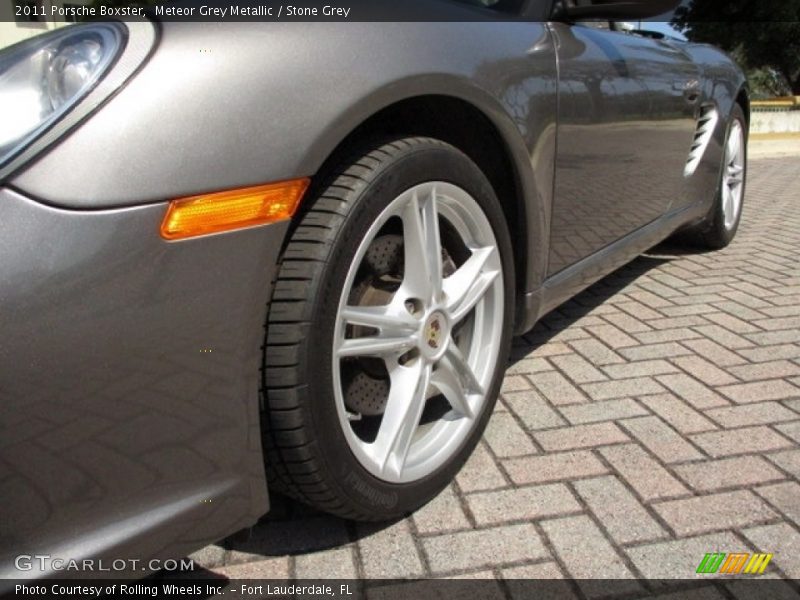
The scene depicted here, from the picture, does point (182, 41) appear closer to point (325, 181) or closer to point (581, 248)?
point (325, 181)

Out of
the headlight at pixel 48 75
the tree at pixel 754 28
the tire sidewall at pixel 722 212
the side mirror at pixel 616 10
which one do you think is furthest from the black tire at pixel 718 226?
the tree at pixel 754 28

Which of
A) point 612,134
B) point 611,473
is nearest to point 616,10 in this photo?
point 612,134

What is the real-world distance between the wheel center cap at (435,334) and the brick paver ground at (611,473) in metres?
0.42

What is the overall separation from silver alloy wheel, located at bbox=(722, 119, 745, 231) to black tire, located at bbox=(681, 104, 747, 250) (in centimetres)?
2

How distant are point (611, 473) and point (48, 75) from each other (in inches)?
65.0

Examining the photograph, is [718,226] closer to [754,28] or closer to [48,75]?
[48,75]

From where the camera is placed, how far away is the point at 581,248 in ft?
8.03

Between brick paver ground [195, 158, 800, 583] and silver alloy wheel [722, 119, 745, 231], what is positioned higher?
silver alloy wheel [722, 119, 745, 231]

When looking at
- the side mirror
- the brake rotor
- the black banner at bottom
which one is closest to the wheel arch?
the brake rotor

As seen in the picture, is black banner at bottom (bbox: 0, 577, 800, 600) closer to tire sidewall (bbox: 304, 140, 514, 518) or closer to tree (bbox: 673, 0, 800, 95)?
tire sidewall (bbox: 304, 140, 514, 518)

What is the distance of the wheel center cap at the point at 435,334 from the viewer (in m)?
1.74

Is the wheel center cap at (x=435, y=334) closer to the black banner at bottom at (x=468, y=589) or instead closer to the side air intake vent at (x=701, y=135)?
the black banner at bottom at (x=468, y=589)

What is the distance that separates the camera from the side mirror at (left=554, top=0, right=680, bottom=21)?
84.4 inches

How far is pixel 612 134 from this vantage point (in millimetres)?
2393
